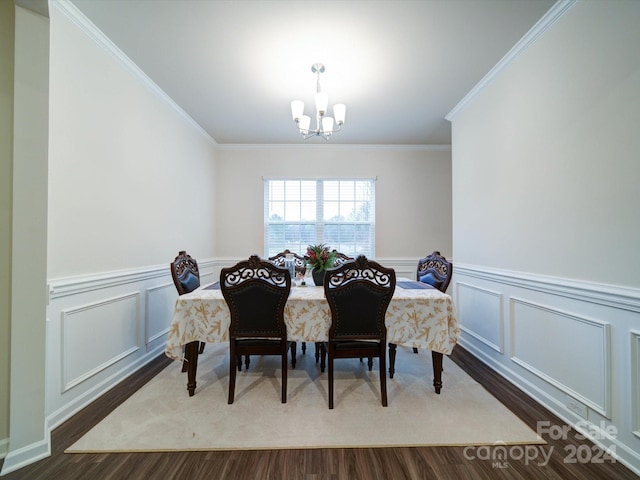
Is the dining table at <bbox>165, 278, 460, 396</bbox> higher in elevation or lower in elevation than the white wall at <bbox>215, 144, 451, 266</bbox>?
lower

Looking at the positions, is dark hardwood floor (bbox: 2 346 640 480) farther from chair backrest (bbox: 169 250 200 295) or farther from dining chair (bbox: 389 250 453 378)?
chair backrest (bbox: 169 250 200 295)

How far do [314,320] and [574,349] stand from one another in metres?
1.73

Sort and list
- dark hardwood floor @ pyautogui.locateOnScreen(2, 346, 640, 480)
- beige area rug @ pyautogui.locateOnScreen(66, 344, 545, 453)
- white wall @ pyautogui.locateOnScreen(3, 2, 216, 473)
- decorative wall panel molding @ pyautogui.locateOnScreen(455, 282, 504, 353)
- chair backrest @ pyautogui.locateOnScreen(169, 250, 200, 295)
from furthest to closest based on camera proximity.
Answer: decorative wall panel molding @ pyautogui.locateOnScreen(455, 282, 504, 353) → chair backrest @ pyautogui.locateOnScreen(169, 250, 200, 295) → beige area rug @ pyautogui.locateOnScreen(66, 344, 545, 453) → white wall @ pyautogui.locateOnScreen(3, 2, 216, 473) → dark hardwood floor @ pyautogui.locateOnScreen(2, 346, 640, 480)

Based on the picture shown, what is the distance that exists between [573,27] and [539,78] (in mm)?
332

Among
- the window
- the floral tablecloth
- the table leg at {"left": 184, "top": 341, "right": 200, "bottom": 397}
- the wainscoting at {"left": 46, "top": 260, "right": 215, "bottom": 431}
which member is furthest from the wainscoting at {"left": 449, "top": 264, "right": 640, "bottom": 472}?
the wainscoting at {"left": 46, "top": 260, "right": 215, "bottom": 431}

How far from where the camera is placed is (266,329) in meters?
1.99

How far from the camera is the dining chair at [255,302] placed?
6.34 ft

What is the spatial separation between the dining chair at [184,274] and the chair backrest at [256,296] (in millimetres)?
648

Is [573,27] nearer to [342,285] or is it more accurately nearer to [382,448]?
[342,285]

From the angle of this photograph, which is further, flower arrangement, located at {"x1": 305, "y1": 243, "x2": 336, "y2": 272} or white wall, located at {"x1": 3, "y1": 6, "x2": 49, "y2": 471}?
flower arrangement, located at {"x1": 305, "y1": 243, "x2": 336, "y2": 272}

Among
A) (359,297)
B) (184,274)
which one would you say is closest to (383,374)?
(359,297)

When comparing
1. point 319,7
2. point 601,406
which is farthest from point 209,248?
point 601,406

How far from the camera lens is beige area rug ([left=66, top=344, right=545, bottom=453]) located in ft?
5.40

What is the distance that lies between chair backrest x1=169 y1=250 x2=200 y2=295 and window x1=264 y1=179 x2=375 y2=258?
6.48 feet
